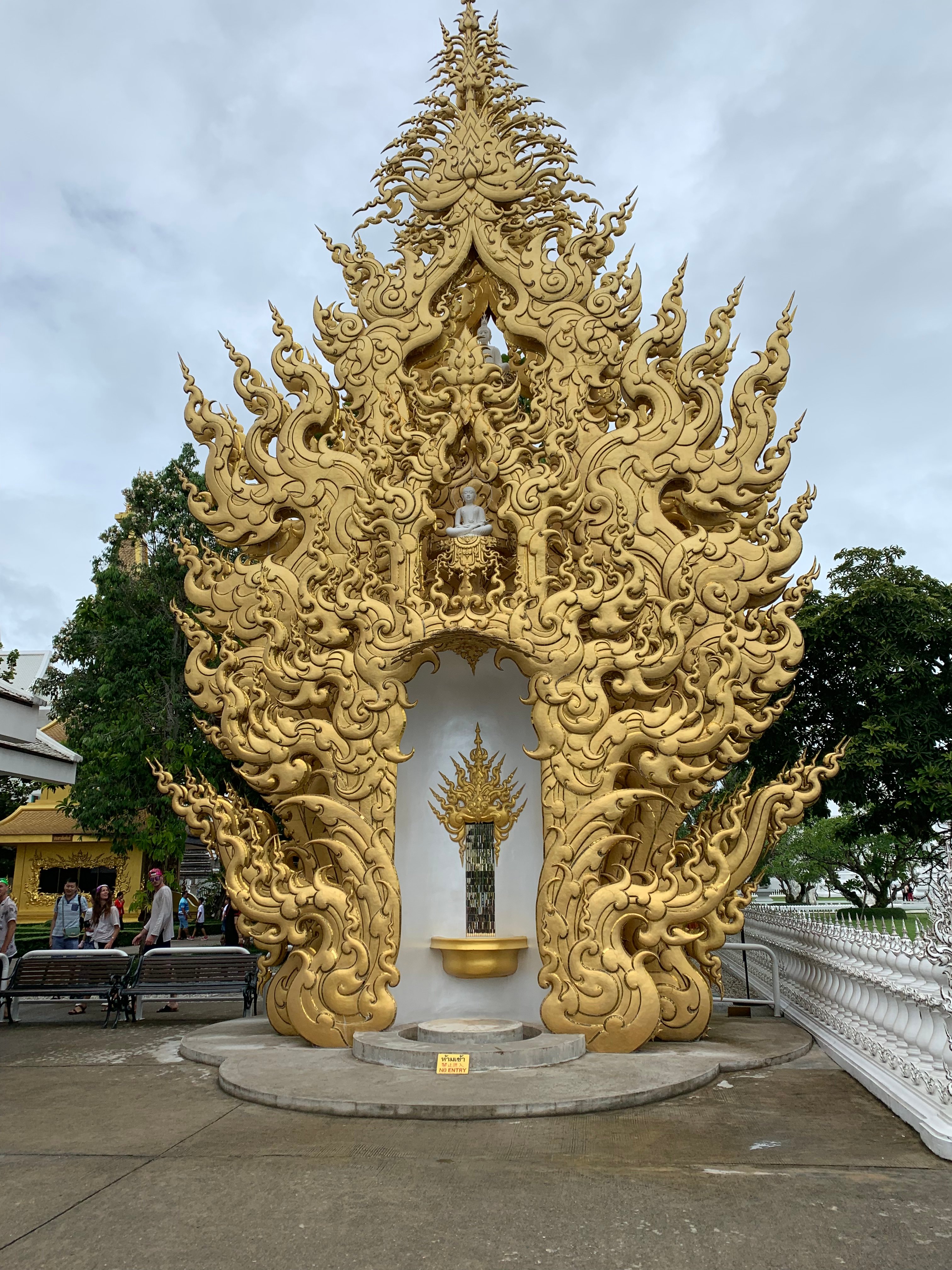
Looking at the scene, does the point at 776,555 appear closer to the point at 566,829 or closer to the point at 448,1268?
the point at 566,829

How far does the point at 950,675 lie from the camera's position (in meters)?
13.3

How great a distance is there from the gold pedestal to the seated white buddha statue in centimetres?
323

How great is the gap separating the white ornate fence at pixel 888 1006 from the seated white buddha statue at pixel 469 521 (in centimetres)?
405

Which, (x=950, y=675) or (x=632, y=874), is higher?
(x=950, y=675)

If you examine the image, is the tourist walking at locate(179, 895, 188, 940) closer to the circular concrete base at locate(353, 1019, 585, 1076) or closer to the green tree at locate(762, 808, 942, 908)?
the green tree at locate(762, 808, 942, 908)

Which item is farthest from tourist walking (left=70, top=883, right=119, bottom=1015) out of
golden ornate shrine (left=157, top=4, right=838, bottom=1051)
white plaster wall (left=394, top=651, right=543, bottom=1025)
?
white plaster wall (left=394, top=651, right=543, bottom=1025)

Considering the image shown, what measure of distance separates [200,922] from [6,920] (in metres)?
14.9

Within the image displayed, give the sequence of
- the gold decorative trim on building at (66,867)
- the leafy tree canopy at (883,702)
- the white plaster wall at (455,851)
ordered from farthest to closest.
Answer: the gold decorative trim on building at (66,867), the leafy tree canopy at (883,702), the white plaster wall at (455,851)

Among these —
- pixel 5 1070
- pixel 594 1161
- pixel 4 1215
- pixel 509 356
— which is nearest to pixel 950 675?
pixel 509 356

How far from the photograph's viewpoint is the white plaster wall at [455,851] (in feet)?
26.5

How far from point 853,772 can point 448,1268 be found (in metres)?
11.3

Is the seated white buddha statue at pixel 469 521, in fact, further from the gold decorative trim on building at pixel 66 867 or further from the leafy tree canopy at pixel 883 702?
the gold decorative trim on building at pixel 66 867

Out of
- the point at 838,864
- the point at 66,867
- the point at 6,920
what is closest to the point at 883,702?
the point at 6,920

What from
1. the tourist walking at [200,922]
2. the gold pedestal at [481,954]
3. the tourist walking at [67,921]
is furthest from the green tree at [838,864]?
the tourist walking at [67,921]
